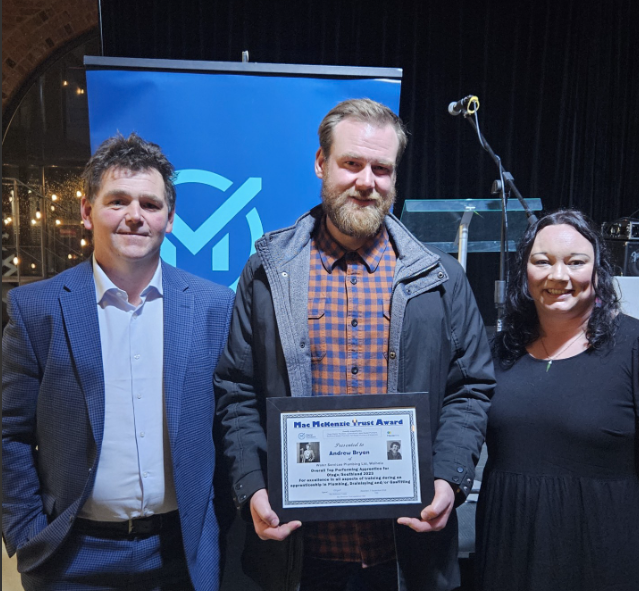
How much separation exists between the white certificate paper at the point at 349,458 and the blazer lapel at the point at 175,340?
1.04ft

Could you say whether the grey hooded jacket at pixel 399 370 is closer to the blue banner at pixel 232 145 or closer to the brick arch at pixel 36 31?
the blue banner at pixel 232 145

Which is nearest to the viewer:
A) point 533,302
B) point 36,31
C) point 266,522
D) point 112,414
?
point 266,522

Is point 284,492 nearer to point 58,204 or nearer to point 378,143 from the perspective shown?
point 378,143

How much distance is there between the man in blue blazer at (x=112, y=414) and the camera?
147 centimetres

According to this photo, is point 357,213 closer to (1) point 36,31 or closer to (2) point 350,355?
(2) point 350,355

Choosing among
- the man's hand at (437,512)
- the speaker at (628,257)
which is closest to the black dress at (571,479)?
the man's hand at (437,512)

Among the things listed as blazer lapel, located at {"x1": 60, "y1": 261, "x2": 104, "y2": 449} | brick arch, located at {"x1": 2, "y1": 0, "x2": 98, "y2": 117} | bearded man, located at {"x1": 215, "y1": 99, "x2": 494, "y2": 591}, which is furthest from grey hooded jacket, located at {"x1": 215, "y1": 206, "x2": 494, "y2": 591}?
brick arch, located at {"x1": 2, "y1": 0, "x2": 98, "y2": 117}

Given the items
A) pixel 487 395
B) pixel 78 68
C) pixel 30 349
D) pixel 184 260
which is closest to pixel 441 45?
pixel 78 68

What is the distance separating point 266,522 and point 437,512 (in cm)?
42

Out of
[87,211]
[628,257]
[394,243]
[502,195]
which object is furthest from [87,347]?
[628,257]

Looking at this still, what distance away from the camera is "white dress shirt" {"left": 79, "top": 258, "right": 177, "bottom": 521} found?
4.90 feet

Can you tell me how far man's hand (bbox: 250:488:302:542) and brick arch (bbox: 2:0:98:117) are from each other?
5.77 m

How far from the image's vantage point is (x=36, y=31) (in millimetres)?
5812

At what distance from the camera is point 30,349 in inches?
57.7
